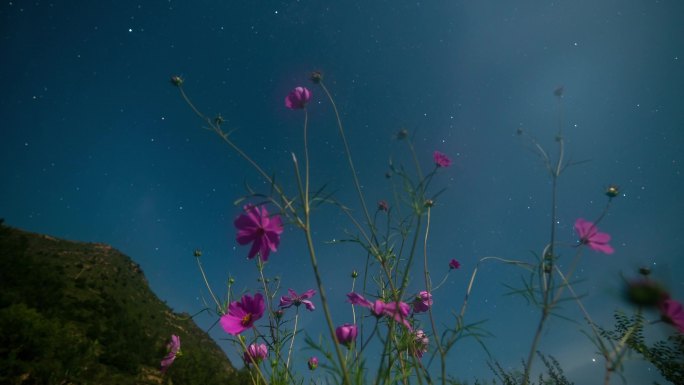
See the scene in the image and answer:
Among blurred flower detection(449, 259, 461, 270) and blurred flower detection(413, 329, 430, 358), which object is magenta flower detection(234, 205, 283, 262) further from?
blurred flower detection(449, 259, 461, 270)

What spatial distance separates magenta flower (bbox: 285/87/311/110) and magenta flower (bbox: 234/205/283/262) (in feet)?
1.61

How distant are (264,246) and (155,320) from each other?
11.7 meters

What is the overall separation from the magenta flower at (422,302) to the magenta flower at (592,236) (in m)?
0.63

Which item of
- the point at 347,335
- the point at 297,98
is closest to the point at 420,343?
the point at 347,335

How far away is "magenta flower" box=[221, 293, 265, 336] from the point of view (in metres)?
1.18

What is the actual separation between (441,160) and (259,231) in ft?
3.50

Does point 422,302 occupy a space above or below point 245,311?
above

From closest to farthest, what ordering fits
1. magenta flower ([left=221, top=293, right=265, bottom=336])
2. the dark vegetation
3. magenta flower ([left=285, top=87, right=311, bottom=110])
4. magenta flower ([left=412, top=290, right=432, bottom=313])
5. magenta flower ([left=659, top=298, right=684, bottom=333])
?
magenta flower ([left=659, top=298, right=684, bottom=333]), magenta flower ([left=221, top=293, right=265, bottom=336]), magenta flower ([left=285, top=87, right=311, bottom=110]), magenta flower ([left=412, top=290, right=432, bottom=313]), the dark vegetation

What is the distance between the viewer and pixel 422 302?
1486mm

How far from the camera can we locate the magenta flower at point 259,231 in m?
1.07

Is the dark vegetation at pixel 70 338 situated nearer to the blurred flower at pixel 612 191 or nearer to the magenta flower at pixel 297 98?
the magenta flower at pixel 297 98

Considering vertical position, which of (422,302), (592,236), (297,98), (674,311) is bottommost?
(674,311)

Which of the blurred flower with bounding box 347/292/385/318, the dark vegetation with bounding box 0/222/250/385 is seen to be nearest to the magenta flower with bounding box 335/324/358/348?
the blurred flower with bounding box 347/292/385/318

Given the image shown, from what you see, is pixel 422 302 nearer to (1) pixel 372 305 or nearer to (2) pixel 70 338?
(1) pixel 372 305
